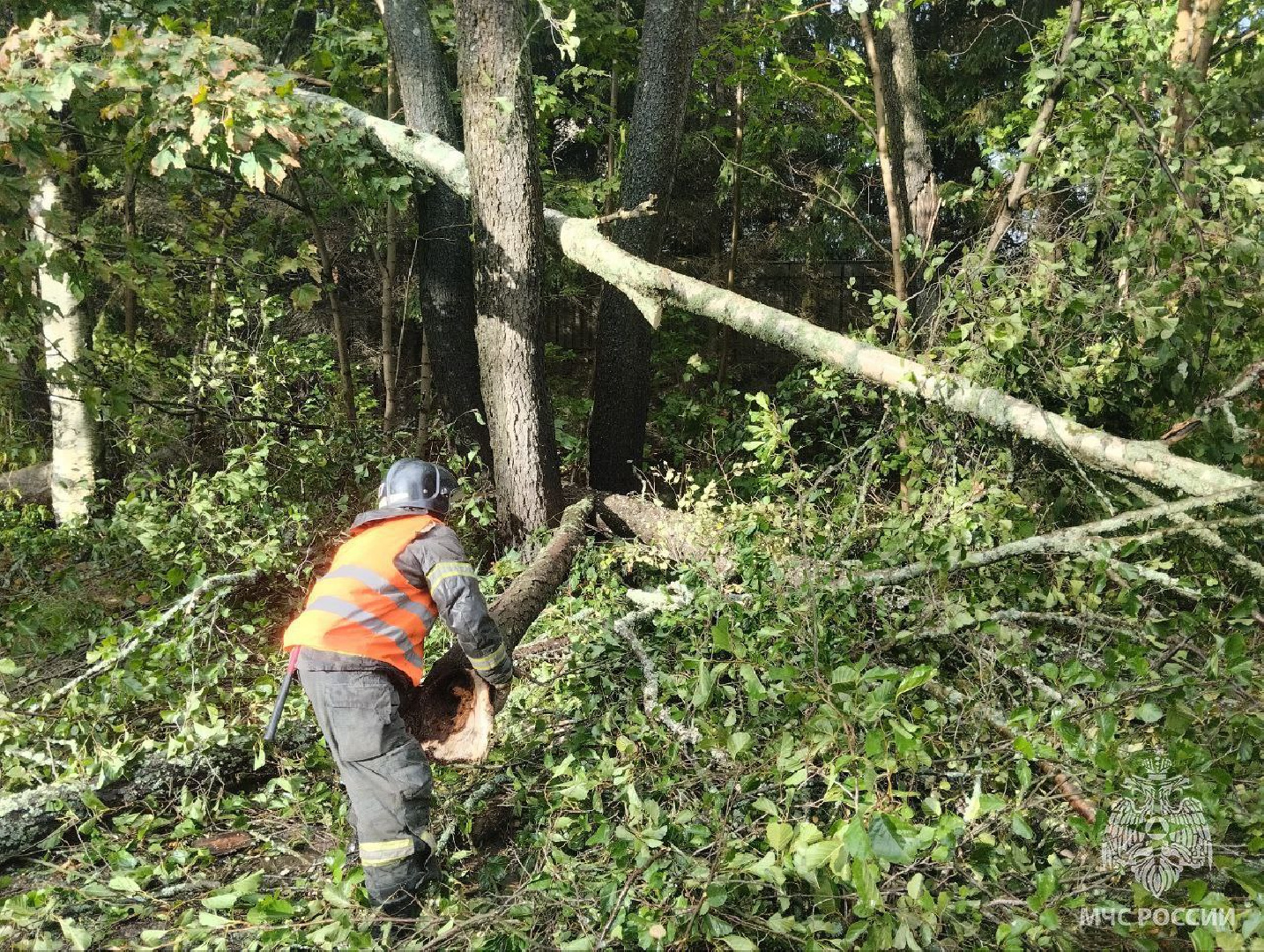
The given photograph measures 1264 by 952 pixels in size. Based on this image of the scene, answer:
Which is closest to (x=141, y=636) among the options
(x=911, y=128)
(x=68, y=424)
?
(x=68, y=424)

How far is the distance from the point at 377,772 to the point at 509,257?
10.6ft

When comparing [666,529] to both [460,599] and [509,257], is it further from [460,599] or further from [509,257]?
[460,599]

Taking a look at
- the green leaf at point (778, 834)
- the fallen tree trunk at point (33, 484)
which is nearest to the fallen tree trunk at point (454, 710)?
the green leaf at point (778, 834)

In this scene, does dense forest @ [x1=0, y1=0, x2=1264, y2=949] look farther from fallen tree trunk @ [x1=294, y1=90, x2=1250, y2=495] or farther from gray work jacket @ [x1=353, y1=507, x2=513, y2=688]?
gray work jacket @ [x1=353, y1=507, x2=513, y2=688]

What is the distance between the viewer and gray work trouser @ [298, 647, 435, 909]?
109 inches

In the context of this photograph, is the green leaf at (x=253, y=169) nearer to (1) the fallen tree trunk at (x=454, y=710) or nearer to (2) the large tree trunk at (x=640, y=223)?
(2) the large tree trunk at (x=640, y=223)

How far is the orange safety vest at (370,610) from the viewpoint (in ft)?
9.26

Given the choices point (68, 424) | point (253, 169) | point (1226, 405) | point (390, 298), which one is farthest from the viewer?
point (390, 298)

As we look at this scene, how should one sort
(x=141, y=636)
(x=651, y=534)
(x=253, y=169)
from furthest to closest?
(x=651, y=534) → (x=253, y=169) → (x=141, y=636)

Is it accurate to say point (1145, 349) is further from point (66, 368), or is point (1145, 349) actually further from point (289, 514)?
point (66, 368)

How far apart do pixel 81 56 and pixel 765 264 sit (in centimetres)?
773

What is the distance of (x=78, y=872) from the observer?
2.87 m

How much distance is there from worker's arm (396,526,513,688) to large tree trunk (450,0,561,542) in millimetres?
2188

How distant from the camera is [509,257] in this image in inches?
190
